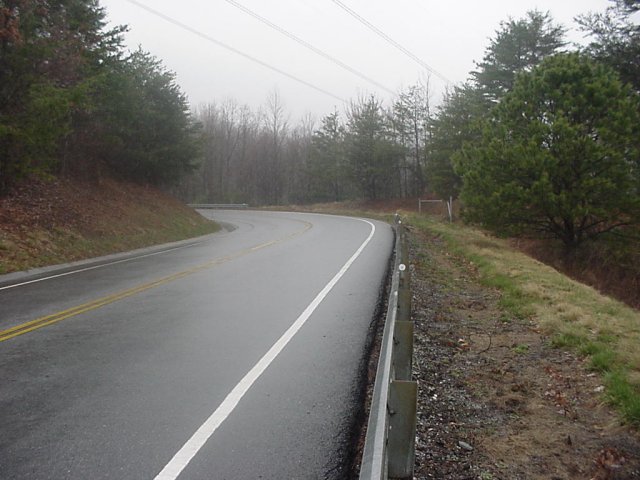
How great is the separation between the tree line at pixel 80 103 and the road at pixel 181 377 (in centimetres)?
752

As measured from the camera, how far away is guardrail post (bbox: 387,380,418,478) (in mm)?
2752

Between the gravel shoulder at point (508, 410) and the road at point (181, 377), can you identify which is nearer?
the road at point (181, 377)

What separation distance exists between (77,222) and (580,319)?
17185mm

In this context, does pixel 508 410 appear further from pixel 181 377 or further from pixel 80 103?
pixel 80 103

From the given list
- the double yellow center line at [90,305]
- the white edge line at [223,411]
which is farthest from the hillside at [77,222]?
the white edge line at [223,411]

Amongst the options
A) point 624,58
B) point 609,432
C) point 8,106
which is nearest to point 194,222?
point 8,106

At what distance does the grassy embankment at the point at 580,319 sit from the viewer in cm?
532

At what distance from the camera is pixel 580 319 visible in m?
8.07

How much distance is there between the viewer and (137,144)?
29.9 meters

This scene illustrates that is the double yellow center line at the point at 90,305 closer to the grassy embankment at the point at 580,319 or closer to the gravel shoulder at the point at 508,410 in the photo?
the gravel shoulder at the point at 508,410

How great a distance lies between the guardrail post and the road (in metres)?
0.90

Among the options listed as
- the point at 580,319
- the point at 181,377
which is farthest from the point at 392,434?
the point at 580,319

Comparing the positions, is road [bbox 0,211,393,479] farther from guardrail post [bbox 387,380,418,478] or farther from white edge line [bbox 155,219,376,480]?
guardrail post [bbox 387,380,418,478]

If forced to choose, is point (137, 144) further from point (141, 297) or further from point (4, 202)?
point (141, 297)
